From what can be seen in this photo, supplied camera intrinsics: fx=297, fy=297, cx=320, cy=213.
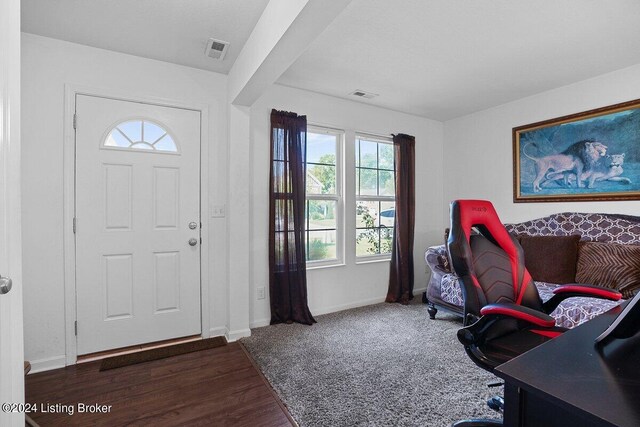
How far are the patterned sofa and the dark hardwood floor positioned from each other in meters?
1.97

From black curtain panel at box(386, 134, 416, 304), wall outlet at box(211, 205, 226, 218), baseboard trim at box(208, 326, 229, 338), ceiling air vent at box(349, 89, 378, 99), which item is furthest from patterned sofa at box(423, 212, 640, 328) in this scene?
wall outlet at box(211, 205, 226, 218)

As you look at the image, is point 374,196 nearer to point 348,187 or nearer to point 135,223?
point 348,187

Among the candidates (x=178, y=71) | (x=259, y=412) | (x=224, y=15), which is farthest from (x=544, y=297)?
(x=178, y=71)

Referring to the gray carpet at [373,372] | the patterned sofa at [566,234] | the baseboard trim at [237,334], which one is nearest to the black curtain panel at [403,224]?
the patterned sofa at [566,234]

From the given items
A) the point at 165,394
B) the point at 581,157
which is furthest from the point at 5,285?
the point at 581,157

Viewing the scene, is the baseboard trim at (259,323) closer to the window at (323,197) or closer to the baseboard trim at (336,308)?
the baseboard trim at (336,308)

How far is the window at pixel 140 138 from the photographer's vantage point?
94.8 inches

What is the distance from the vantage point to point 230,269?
2689 millimetres

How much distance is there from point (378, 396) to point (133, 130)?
271 centimetres

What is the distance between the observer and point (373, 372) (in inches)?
82.2

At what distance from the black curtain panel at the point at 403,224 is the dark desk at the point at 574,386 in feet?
9.38

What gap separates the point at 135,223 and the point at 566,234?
13.1 ft

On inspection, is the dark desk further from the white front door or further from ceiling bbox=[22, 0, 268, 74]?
the white front door

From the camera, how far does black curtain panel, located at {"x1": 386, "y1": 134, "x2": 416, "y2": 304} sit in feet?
12.1
